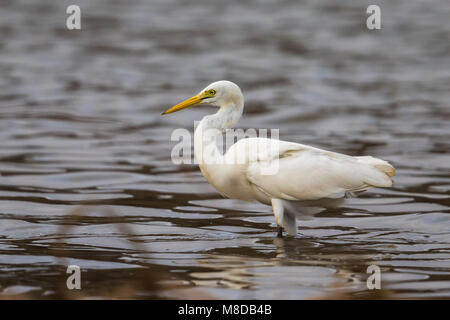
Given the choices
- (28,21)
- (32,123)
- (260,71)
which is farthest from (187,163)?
(28,21)

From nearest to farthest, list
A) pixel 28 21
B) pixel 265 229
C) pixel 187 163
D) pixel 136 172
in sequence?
pixel 265 229, pixel 136 172, pixel 187 163, pixel 28 21

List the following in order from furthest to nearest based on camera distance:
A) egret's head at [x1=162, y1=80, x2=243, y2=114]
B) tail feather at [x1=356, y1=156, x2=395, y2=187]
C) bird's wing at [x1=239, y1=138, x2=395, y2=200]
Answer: egret's head at [x1=162, y1=80, x2=243, y2=114] → tail feather at [x1=356, y1=156, x2=395, y2=187] → bird's wing at [x1=239, y1=138, x2=395, y2=200]

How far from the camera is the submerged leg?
8750 millimetres

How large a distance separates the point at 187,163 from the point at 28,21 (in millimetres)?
16574

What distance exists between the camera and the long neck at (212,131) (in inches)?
346

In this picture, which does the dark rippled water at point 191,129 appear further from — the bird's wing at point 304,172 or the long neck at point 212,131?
the long neck at point 212,131

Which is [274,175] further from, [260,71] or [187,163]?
[260,71]

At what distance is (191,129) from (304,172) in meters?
7.55

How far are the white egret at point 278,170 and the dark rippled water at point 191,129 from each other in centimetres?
43

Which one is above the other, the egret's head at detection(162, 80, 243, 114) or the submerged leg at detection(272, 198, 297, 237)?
the egret's head at detection(162, 80, 243, 114)

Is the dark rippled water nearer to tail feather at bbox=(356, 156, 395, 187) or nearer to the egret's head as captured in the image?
tail feather at bbox=(356, 156, 395, 187)

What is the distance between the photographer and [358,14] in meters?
29.9

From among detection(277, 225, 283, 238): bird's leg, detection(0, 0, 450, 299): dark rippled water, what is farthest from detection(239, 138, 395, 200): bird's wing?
detection(0, 0, 450, 299): dark rippled water

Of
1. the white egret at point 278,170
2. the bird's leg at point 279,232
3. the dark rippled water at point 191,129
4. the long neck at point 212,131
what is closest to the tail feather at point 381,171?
the white egret at point 278,170
